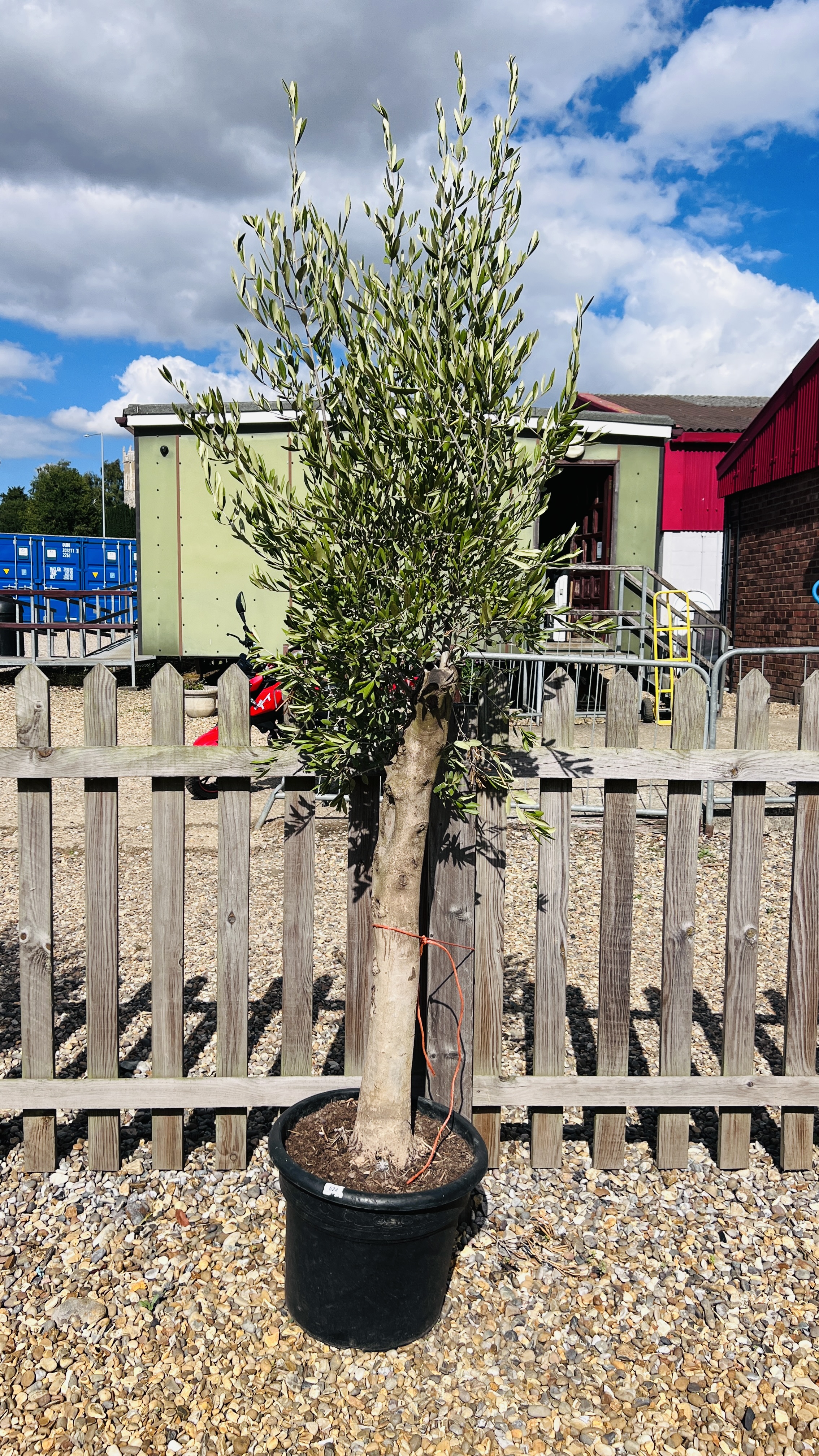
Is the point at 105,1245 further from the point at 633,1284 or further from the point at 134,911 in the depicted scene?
the point at 134,911

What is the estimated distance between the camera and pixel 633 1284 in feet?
8.31

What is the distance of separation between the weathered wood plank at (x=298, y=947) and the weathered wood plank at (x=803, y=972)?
1.53 m

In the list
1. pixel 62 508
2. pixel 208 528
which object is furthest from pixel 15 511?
pixel 208 528

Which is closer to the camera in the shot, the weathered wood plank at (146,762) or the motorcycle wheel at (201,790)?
the weathered wood plank at (146,762)

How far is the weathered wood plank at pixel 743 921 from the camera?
9.70 ft

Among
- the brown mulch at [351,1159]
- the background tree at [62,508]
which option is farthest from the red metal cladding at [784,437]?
the background tree at [62,508]

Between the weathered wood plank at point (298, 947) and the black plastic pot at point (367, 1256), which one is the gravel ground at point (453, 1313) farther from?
the weathered wood plank at point (298, 947)

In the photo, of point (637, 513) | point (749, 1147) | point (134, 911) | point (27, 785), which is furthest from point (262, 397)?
point (637, 513)

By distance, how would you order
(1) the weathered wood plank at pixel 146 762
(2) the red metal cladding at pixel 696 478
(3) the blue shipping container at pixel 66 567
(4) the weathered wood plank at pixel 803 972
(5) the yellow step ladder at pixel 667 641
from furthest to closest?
(2) the red metal cladding at pixel 696 478 < (3) the blue shipping container at pixel 66 567 < (5) the yellow step ladder at pixel 667 641 < (4) the weathered wood plank at pixel 803 972 < (1) the weathered wood plank at pixel 146 762

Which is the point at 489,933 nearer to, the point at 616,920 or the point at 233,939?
the point at 616,920

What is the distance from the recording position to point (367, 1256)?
223 cm

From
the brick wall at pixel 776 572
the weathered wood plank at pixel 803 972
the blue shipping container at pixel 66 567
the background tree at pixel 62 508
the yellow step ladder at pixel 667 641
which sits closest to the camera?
the weathered wood plank at pixel 803 972

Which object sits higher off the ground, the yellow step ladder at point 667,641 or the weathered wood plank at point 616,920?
the yellow step ladder at point 667,641

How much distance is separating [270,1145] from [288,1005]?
1.92 feet
